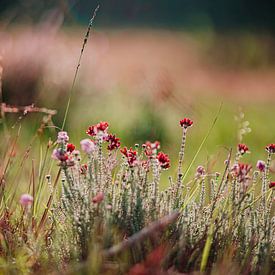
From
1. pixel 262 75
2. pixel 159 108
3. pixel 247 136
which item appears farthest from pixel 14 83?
pixel 262 75

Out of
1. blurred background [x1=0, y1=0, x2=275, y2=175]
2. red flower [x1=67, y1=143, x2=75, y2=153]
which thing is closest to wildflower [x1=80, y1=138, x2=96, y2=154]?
red flower [x1=67, y1=143, x2=75, y2=153]

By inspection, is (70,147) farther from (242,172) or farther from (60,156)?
(242,172)

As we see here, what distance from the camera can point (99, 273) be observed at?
194cm

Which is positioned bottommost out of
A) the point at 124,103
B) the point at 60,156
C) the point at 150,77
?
the point at 60,156

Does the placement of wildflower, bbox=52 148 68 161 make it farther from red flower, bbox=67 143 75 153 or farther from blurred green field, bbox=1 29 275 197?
blurred green field, bbox=1 29 275 197

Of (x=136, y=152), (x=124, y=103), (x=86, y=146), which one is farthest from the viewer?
(x=124, y=103)

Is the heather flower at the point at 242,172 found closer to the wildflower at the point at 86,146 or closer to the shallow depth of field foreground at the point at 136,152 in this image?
the shallow depth of field foreground at the point at 136,152

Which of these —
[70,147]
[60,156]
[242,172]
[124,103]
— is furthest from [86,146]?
[124,103]

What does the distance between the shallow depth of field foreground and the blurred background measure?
24 millimetres

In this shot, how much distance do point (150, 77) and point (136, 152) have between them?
5.03 metres

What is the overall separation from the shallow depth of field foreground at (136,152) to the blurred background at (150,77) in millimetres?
24

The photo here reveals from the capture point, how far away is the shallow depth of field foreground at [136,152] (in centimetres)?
212

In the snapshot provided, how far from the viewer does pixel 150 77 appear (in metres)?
7.25

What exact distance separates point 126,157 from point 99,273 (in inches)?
19.7
